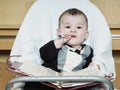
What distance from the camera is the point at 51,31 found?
1570 mm

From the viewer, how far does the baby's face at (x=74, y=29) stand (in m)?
1.49

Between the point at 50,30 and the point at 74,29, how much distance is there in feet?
0.46

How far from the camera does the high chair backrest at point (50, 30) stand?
1499 mm

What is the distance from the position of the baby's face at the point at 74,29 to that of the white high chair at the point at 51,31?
0.05m

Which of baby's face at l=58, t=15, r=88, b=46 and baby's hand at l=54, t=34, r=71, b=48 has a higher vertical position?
baby's face at l=58, t=15, r=88, b=46

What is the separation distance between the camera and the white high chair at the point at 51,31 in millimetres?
1494

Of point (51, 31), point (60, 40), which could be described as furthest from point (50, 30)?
point (60, 40)

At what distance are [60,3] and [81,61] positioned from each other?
0.35 meters

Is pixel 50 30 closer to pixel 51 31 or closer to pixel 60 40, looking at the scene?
pixel 51 31

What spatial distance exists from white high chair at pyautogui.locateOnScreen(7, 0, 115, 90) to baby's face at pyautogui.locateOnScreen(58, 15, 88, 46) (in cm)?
5

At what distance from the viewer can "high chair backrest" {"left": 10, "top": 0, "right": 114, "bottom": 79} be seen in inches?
59.0

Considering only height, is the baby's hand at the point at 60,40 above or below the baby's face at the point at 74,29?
below

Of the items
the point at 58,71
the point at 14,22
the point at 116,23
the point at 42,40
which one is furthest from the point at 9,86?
the point at 116,23

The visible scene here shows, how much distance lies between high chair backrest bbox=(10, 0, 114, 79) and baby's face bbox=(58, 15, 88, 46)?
0.06 metres
